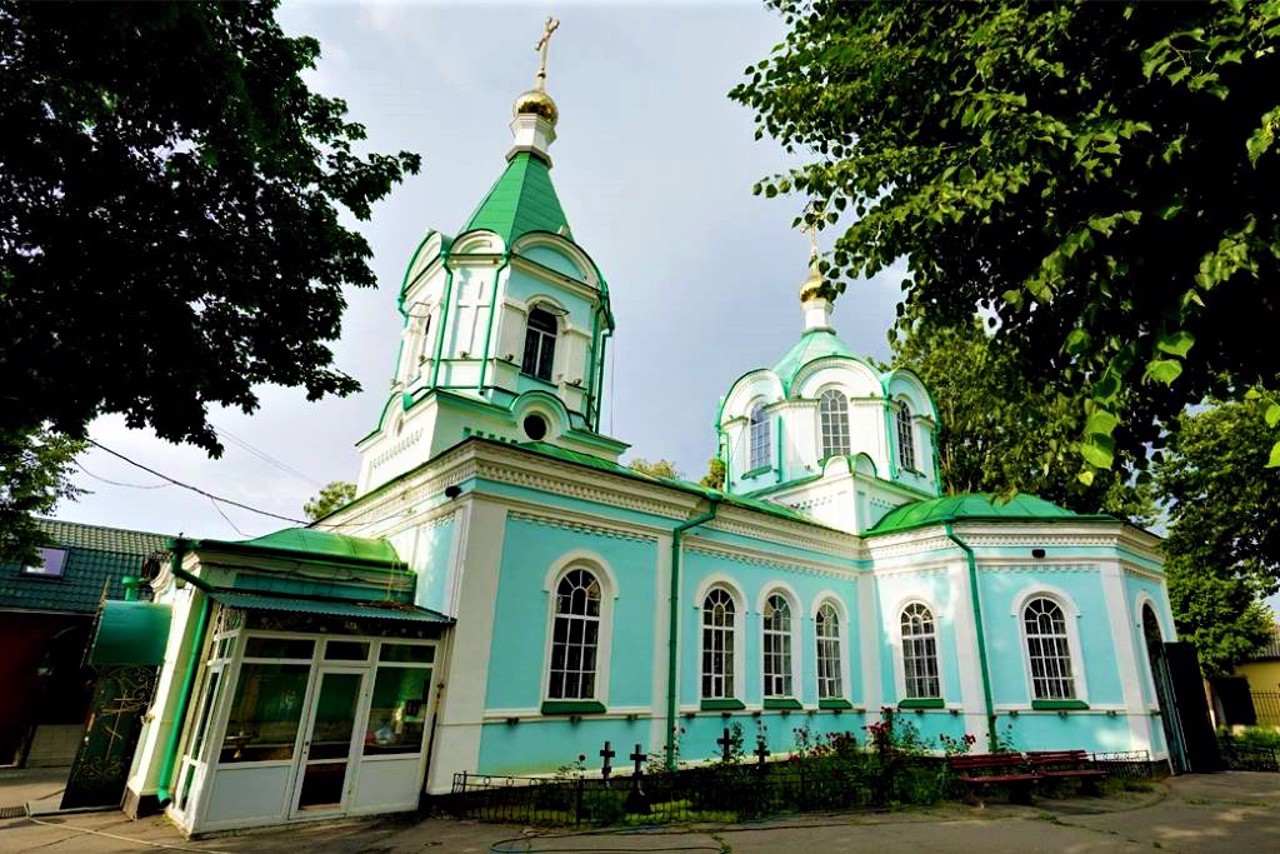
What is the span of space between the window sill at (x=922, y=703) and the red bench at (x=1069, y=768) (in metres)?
2.17

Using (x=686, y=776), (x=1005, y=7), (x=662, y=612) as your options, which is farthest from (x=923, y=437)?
(x=1005, y=7)

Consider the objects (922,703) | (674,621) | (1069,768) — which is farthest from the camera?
→ (922,703)

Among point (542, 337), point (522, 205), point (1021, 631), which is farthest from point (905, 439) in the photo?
point (522, 205)

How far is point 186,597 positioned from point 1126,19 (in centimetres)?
1184

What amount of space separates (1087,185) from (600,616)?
8.12 m

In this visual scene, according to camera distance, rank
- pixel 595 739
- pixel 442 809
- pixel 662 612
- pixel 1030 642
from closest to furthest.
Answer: pixel 442 809 → pixel 595 739 → pixel 662 612 → pixel 1030 642

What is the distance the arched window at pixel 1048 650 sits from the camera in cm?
1247

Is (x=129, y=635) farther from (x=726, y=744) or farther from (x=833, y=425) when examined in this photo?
(x=833, y=425)

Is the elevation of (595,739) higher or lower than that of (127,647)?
lower

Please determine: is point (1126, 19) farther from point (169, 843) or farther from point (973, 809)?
point (169, 843)

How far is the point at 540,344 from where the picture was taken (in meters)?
13.6

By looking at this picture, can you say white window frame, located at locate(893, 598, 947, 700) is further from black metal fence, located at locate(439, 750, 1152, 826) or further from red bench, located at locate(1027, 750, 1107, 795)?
black metal fence, located at locate(439, 750, 1152, 826)

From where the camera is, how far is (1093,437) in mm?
3908

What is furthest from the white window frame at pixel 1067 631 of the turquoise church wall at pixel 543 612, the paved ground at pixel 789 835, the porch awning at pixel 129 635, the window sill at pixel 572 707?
the porch awning at pixel 129 635
